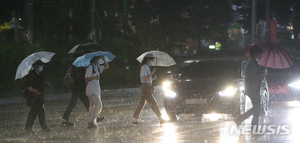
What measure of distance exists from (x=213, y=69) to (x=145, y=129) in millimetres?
3346

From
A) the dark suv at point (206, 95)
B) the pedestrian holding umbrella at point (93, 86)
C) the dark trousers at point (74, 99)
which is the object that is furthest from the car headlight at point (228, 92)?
the dark trousers at point (74, 99)

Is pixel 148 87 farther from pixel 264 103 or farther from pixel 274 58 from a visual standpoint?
pixel 264 103

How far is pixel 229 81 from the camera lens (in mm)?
11797

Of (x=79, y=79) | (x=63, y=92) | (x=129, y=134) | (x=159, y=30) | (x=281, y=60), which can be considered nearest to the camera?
(x=129, y=134)

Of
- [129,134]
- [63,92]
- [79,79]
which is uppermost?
[79,79]

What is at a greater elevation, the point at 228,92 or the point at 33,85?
the point at 33,85

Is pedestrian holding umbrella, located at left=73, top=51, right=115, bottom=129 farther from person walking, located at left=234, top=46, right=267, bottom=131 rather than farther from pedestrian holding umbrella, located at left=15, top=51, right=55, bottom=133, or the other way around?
person walking, located at left=234, top=46, right=267, bottom=131

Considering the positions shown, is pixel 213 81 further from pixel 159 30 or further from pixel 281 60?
pixel 159 30

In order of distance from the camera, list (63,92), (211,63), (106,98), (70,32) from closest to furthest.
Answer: (211,63) < (106,98) < (63,92) < (70,32)

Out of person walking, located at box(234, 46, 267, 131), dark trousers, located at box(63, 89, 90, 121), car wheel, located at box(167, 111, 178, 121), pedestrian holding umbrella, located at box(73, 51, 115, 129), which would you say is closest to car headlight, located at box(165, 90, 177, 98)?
car wheel, located at box(167, 111, 178, 121)

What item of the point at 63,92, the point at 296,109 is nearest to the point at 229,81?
the point at 296,109

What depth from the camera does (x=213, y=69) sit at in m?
13.0

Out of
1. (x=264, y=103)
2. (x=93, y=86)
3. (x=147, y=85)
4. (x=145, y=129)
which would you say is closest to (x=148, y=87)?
(x=147, y=85)

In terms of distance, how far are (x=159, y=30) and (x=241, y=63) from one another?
37.5 metres
